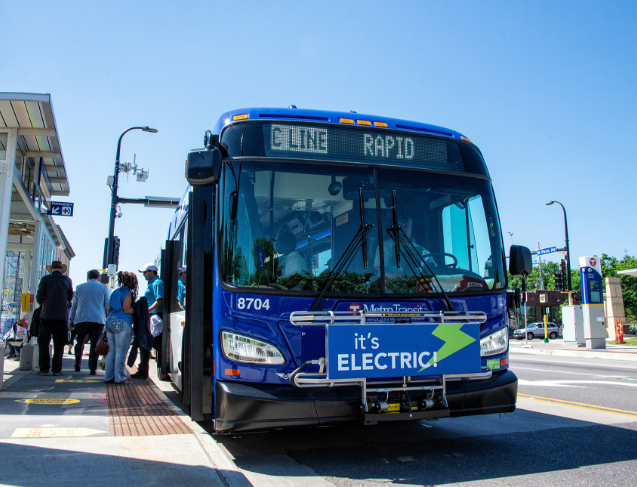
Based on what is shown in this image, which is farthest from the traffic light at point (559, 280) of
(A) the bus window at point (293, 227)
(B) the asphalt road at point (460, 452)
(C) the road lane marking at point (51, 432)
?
(C) the road lane marking at point (51, 432)

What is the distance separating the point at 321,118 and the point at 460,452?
10.4ft

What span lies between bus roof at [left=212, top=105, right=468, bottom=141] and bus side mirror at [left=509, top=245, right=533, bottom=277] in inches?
47.9

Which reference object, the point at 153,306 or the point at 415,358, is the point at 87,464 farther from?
the point at 153,306

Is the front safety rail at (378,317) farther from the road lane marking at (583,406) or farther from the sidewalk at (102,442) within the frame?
the road lane marking at (583,406)

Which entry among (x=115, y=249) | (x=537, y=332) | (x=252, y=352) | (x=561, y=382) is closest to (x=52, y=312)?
(x=252, y=352)

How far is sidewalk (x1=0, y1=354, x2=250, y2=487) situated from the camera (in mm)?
3844

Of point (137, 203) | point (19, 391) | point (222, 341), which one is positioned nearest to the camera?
point (222, 341)

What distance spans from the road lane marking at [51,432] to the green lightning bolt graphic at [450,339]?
3188 millimetres

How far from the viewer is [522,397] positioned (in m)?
8.50

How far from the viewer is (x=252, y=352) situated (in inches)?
A: 167

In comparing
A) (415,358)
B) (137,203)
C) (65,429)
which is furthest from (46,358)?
(137,203)

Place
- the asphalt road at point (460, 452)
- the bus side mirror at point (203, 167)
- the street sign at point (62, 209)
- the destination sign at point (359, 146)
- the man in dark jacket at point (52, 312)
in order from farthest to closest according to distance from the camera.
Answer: the street sign at point (62, 209) → the man in dark jacket at point (52, 312) → the destination sign at point (359, 146) → the bus side mirror at point (203, 167) → the asphalt road at point (460, 452)

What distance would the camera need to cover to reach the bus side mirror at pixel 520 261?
543 cm

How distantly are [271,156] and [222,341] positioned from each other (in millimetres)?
1580
